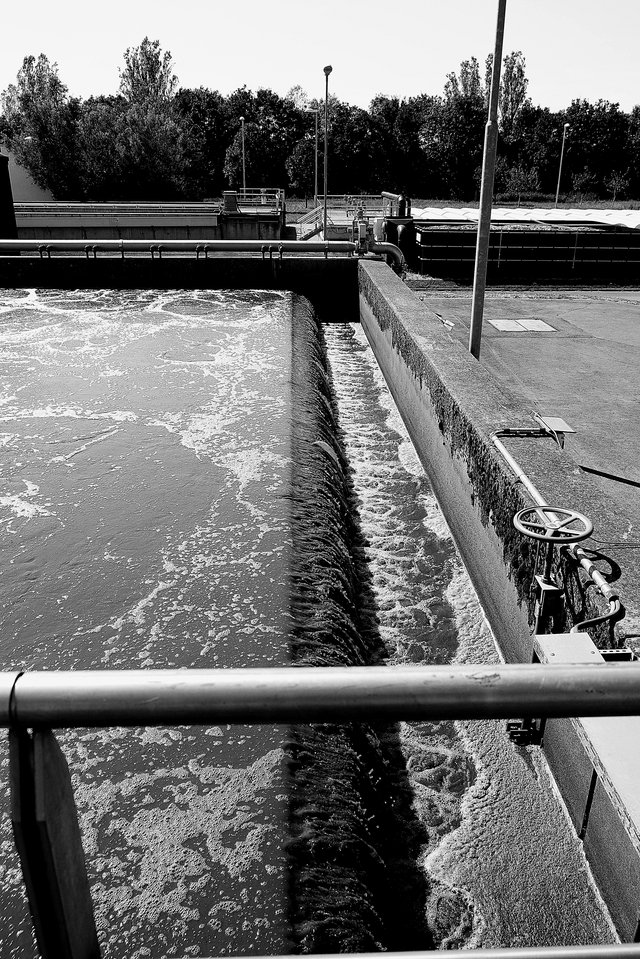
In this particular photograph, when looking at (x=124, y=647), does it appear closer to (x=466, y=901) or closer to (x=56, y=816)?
(x=466, y=901)

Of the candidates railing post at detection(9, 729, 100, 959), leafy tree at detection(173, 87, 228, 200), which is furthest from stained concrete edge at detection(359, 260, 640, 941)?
leafy tree at detection(173, 87, 228, 200)

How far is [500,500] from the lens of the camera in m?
5.79

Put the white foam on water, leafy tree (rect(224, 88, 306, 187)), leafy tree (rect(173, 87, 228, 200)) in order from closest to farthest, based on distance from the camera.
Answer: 1. the white foam on water
2. leafy tree (rect(173, 87, 228, 200))
3. leafy tree (rect(224, 88, 306, 187))

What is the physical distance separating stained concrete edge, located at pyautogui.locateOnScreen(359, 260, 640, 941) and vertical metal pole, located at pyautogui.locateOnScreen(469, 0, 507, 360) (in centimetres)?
46

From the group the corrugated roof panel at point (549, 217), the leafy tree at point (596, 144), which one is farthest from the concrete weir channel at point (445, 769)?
the leafy tree at point (596, 144)

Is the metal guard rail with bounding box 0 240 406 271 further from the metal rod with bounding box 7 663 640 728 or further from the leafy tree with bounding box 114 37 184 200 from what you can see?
the leafy tree with bounding box 114 37 184 200

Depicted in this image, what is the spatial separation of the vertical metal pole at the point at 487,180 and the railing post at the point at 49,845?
8.58 m

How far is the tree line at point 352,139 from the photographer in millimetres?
52531

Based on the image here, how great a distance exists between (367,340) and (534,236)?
7.39m

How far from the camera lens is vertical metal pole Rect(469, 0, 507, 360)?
8500 mm

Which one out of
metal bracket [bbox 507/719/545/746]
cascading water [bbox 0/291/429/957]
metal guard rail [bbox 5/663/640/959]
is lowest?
metal bracket [bbox 507/719/545/746]

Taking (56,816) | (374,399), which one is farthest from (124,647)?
(374,399)

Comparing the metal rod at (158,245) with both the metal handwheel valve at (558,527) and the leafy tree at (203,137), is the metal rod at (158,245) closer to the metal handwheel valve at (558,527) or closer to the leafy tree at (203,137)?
the metal handwheel valve at (558,527)

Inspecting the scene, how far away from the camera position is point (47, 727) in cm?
100
